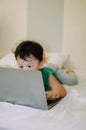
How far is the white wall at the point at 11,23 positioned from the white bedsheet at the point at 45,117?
1.40m

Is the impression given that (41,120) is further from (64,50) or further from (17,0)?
(17,0)

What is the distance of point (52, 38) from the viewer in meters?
2.20

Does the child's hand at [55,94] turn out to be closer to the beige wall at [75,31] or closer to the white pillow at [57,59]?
the white pillow at [57,59]

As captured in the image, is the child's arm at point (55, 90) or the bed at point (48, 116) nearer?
the bed at point (48, 116)

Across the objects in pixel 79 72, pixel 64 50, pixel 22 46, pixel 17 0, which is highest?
pixel 17 0

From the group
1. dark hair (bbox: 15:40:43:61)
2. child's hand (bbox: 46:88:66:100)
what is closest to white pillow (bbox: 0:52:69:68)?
dark hair (bbox: 15:40:43:61)

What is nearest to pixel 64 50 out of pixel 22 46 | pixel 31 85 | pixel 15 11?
pixel 15 11

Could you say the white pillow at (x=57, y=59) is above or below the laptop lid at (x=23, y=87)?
below

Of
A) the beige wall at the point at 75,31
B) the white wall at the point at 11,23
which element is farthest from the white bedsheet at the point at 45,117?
the white wall at the point at 11,23

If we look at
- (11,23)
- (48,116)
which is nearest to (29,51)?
(48,116)

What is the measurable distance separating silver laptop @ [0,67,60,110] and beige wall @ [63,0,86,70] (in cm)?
109

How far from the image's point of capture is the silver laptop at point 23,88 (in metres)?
1.01

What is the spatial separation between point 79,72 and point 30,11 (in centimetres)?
83

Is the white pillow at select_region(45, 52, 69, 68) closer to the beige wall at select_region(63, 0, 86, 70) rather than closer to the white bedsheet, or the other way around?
the beige wall at select_region(63, 0, 86, 70)
